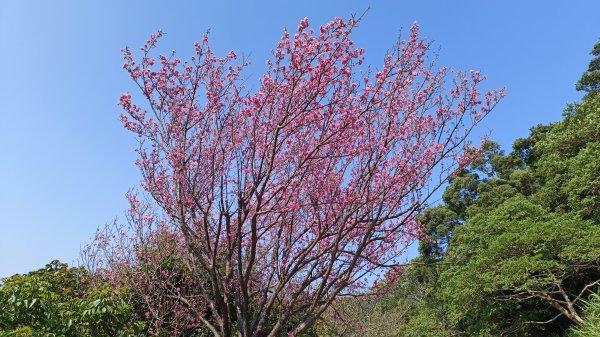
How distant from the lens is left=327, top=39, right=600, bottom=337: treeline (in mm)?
11383

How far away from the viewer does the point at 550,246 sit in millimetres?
11719

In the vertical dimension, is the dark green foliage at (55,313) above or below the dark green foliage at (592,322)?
above

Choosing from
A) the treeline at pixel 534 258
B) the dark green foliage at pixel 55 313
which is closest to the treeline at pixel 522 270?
the treeline at pixel 534 258

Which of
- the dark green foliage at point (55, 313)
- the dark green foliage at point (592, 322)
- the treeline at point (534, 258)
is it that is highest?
the dark green foliage at point (55, 313)

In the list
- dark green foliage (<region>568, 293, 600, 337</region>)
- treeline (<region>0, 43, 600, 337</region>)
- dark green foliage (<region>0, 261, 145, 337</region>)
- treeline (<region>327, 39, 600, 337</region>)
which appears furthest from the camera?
treeline (<region>327, 39, 600, 337</region>)

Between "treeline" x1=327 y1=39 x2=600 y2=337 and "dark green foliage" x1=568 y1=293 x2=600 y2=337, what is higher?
"treeline" x1=327 y1=39 x2=600 y2=337

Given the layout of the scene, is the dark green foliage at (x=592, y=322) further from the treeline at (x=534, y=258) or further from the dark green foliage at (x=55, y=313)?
the dark green foliage at (x=55, y=313)

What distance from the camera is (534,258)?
37.6 ft

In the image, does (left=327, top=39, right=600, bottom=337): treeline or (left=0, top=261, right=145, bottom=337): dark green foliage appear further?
(left=327, top=39, right=600, bottom=337): treeline

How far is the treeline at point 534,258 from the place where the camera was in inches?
448

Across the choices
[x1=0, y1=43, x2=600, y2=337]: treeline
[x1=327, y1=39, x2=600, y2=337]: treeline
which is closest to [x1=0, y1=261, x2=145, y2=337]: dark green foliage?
[x1=0, y1=43, x2=600, y2=337]: treeline

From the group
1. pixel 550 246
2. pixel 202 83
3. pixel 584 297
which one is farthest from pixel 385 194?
pixel 584 297

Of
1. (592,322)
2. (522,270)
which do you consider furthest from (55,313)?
(522,270)

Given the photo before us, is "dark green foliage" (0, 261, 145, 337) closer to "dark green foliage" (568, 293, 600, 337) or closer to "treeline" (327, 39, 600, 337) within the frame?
"treeline" (327, 39, 600, 337)
